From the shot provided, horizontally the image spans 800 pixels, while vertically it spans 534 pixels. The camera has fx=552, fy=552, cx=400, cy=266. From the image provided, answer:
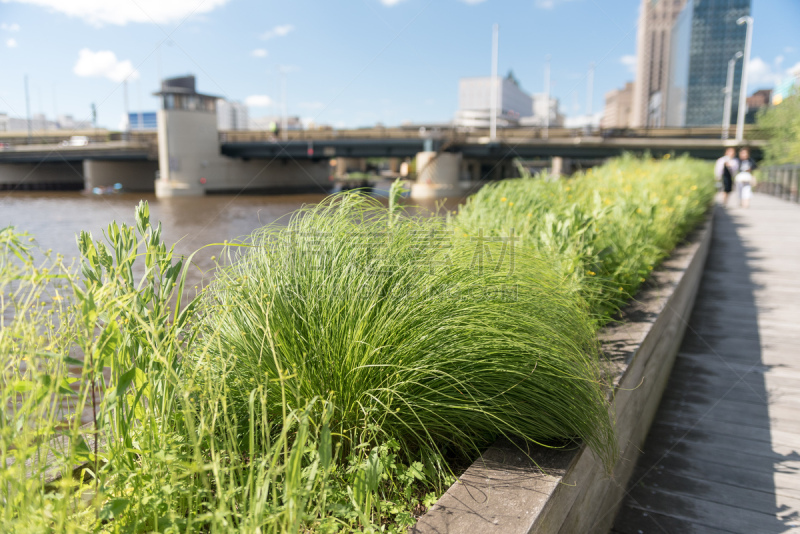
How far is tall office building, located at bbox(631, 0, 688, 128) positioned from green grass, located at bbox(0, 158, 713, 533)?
16326cm

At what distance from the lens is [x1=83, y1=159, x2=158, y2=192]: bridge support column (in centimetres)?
5184

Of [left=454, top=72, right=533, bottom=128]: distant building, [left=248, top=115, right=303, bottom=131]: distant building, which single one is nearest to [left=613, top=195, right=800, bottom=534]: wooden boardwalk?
[left=248, top=115, right=303, bottom=131]: distant building

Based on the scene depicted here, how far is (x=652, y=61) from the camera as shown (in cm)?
17625

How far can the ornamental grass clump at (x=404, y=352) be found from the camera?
2016mm

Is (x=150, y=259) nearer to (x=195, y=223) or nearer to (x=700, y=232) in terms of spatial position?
(x=700, y=232)

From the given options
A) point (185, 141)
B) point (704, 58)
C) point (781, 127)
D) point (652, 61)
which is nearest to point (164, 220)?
point (185, 141)

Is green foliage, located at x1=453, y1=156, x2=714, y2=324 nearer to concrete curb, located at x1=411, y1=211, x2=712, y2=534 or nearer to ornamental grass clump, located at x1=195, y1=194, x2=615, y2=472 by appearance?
concrete curb, located at x1=411, y1=211, x2=712, y2=534

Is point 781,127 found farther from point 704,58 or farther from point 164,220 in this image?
point 704,58

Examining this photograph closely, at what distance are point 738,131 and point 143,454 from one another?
51529mm

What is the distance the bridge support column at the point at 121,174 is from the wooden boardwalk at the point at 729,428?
5618 centimetres

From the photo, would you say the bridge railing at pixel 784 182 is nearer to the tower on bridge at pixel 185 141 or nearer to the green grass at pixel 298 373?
the green grass at pixel 298 373

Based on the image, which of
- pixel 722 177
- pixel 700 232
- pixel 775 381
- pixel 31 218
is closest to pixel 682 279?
pixel 775 381

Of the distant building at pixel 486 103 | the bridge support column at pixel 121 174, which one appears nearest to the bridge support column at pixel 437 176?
the bridge support column at pixel 121 174

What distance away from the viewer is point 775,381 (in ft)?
Result: 14.3
